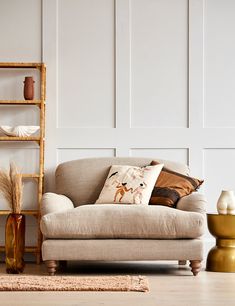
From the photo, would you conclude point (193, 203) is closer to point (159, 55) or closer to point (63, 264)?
point (63, 264)

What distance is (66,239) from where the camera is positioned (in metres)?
5.27

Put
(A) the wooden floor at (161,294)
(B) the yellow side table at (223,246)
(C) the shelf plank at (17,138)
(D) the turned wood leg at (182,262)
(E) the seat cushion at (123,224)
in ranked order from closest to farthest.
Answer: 1. (A) the wooden floor at (161,294)
2. (E) the seat cushion at (123,224)
3. (B) the yellow side table at (223,246)
4. (D) the turned wood leg at (182,262)
5. (C) the shelf plank at (17,138)

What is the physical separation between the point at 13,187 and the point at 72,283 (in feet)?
3.90

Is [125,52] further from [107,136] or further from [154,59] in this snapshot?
[107,136]

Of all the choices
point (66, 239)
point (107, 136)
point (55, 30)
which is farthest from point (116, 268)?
point (55, 30)

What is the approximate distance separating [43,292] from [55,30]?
9.04ft

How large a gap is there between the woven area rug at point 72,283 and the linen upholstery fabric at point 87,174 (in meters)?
1.05

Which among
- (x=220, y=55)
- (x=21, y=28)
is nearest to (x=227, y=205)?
(x=220, y=55)

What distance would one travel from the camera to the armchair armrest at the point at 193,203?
215 inches

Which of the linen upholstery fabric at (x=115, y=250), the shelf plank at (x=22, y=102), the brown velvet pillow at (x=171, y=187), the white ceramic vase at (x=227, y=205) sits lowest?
the linen upholstery fabric at (x=115, y=250)

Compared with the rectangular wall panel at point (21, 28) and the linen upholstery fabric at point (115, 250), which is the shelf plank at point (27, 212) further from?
the rectangular wall panel at point (21, 28)

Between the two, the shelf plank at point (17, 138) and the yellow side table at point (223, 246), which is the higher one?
the shelf plank at point (17, 138)

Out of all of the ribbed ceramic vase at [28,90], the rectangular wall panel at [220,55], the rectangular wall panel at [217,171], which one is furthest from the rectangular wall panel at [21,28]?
the rectangular wall panel at [217,171]

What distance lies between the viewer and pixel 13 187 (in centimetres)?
570
